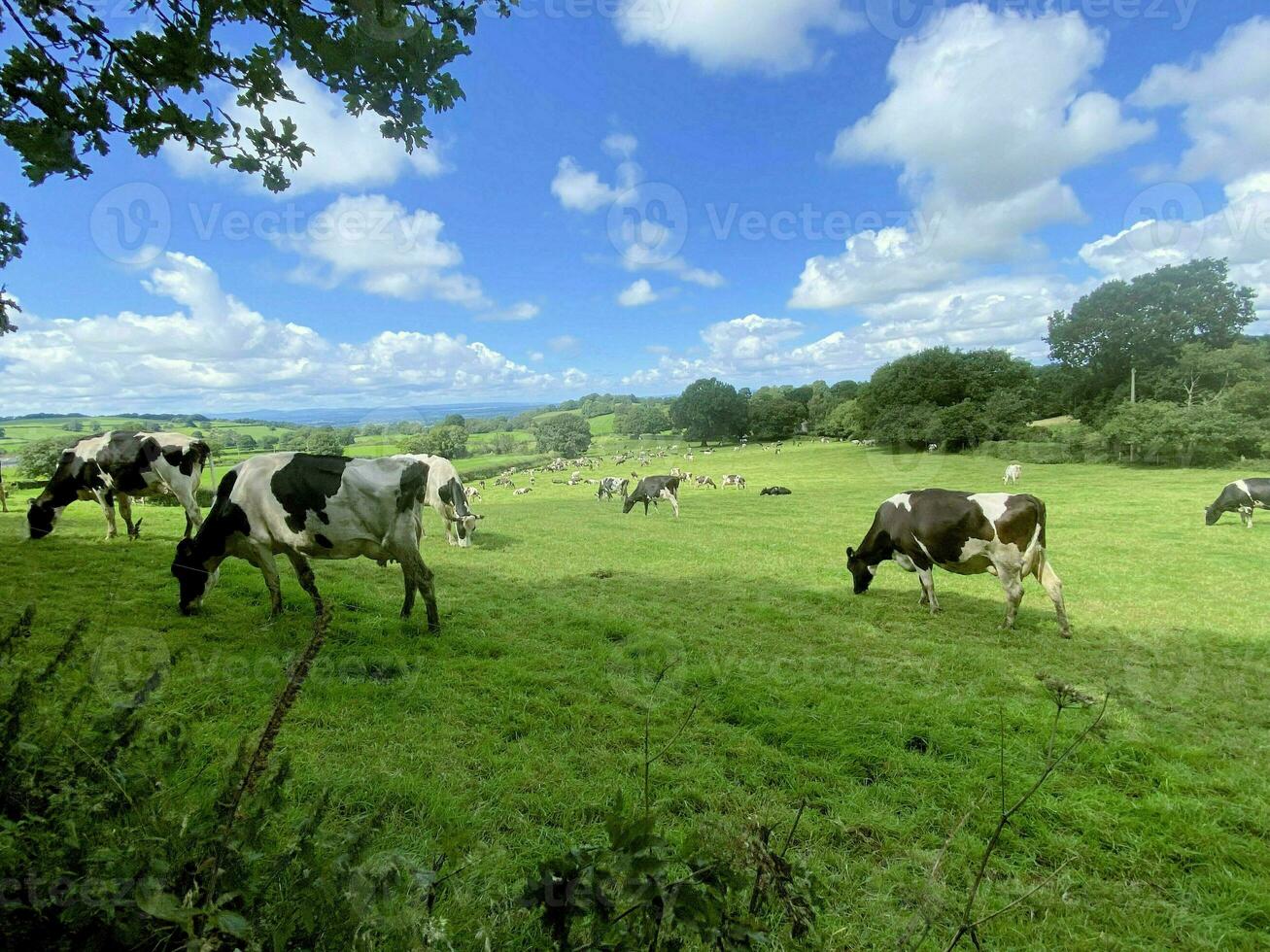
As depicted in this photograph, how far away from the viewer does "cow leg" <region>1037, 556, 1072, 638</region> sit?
777cm

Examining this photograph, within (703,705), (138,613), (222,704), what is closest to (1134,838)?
(703,705)

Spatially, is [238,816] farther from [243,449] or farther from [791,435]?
[791,435]

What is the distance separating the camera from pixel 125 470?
995 centimetres

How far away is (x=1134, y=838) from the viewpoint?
3348mm

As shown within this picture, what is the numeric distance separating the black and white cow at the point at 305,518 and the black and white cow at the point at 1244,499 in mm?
25506

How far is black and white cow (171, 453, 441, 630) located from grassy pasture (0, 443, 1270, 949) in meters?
0.65

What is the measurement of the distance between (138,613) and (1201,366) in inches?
2493

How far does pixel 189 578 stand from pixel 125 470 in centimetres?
559

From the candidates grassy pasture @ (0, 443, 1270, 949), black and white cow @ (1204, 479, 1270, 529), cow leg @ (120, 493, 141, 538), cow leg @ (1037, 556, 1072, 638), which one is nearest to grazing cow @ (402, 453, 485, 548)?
grassy pasture @ (0, 443, 1270, 949)

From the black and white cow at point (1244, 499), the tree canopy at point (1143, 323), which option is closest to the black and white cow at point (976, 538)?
the black and white cow at point (1244, 499)

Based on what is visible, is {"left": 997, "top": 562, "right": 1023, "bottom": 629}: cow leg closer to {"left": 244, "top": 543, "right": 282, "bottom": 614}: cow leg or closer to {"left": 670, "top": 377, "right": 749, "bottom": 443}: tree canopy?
{"left": 244, "top": 543, "right": 282, "bottom": 614}: cow leg

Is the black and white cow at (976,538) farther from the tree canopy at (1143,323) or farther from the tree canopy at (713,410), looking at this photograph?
the tree canopy at (713,410)

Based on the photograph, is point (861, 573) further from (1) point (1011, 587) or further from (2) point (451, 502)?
(2) point (451, 502)

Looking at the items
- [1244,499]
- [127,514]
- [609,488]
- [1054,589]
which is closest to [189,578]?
[127,514]
